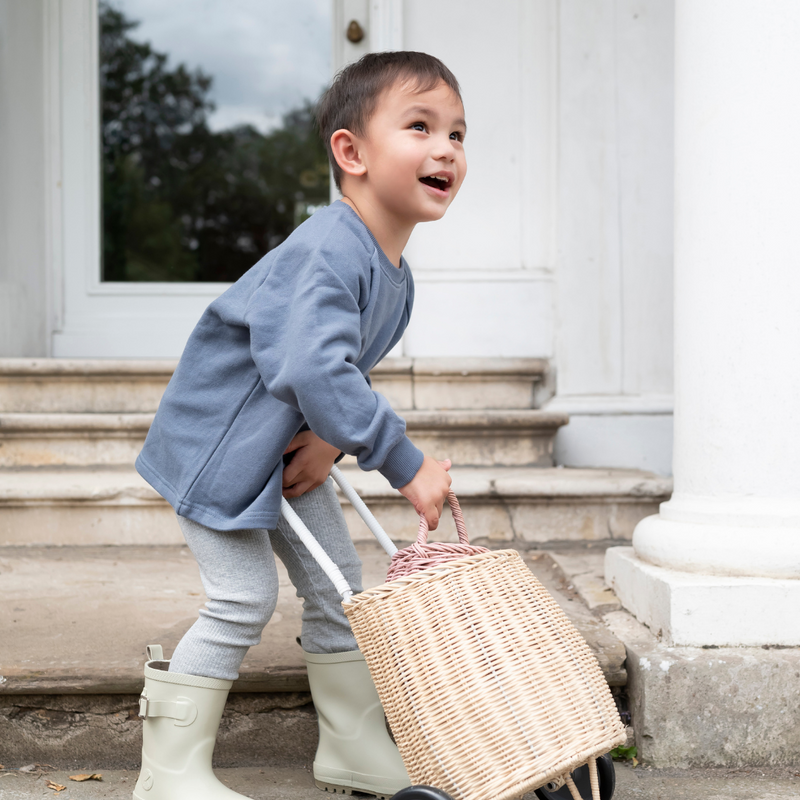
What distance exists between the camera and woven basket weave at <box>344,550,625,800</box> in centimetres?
111

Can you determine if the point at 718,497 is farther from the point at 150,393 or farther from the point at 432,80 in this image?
the point at 150,393

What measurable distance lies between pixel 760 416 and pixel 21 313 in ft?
9.12

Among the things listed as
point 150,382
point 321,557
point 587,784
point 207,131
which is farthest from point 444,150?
point 207,131

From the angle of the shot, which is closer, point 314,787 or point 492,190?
point 314,787

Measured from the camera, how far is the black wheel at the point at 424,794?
1.10 m

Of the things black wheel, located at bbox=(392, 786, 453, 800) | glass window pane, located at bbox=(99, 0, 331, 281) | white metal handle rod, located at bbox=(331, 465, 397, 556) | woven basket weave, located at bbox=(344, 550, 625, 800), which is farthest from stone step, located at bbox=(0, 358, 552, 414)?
black wheel, located at bbox=(392, 786, 453, 800)

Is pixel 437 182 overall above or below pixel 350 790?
above

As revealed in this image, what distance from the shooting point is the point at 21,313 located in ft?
10.7

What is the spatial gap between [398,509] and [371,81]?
1.46 meters

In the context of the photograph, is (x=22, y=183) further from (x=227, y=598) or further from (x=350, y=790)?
(x=350, y=790)

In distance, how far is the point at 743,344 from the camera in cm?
173

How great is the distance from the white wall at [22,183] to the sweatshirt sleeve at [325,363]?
228 centimetres

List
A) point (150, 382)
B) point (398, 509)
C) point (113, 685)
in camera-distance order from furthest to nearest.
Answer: point (150, 382), point (398, 509), point (113, 685)

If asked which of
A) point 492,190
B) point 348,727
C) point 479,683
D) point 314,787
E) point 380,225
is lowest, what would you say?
point 314,787
